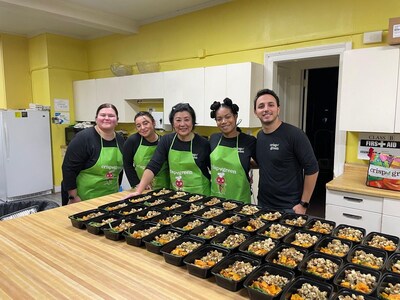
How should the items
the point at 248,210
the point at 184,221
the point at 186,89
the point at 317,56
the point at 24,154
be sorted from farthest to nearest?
the point at 24,154
the point at 186,89
the point at 317,56
the point at 248,210
the point at 184,221

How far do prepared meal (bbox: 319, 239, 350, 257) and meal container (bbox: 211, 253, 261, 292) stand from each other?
10.6 inches

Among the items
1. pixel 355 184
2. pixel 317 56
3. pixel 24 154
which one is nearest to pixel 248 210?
pixel 355 184

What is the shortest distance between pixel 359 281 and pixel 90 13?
4.12 m

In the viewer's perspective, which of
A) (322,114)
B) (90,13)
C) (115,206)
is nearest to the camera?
(115,206)

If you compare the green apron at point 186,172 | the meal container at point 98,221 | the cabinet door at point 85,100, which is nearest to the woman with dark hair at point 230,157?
the green apron at point 186,172

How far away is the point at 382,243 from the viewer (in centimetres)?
114

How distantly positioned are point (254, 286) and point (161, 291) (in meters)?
0.29

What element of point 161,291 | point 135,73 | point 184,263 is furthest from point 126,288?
point 135,73

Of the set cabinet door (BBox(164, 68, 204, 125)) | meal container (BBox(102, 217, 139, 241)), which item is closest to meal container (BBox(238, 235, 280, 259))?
meal container (BBox(102, 217, 139, 241))

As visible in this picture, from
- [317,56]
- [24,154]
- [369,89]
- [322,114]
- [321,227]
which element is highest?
[317,56]

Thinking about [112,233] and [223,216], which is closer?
[112,233]

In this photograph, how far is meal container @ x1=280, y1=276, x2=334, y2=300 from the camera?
868 millimetres

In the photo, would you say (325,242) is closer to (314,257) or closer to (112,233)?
(314,257)

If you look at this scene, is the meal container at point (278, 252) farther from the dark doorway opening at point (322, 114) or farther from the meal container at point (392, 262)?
the dark doorway opening at point (322, 114)
